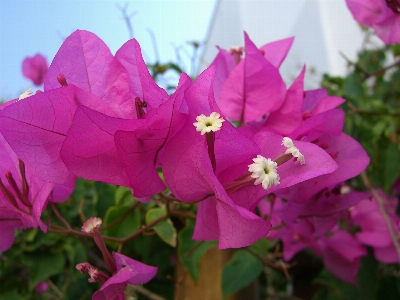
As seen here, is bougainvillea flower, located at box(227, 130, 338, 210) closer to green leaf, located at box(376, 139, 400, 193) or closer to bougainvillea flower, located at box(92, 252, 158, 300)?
bougainvillea flower, located at box(92, 252, 158, 300)

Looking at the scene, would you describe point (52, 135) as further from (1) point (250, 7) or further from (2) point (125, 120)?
(1) point (250, 7)

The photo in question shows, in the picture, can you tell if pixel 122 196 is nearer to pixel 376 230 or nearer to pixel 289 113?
pixel 289 113

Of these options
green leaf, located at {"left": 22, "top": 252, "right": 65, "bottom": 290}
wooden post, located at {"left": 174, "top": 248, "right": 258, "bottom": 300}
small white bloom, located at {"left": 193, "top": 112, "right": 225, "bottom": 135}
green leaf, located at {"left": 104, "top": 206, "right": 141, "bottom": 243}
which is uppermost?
small white bloom, located at {"left": 193, "top": 112, "right": 225, "bottom": 135}

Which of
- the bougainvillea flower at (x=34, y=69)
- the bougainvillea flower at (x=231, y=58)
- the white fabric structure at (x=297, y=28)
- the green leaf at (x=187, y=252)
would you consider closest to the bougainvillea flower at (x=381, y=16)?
the bougainvillea flower at (x=231, y=58)

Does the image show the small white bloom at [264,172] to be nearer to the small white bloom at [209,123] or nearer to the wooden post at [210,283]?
the small white bloom at [209,123]

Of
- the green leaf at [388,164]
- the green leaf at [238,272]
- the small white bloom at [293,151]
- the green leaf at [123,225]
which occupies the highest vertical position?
the small white bloom at [293,151]

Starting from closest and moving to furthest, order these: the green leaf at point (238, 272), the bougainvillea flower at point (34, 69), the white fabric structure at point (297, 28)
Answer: the green leaf at point (238, 272) → the bougainvillea flower at point (34, 69) → the white fabric structure at point (297, 28)

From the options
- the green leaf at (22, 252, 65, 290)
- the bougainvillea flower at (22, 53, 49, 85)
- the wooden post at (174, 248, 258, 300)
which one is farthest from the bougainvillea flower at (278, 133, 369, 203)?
the bougainvillea flower at (22, 53, 49, 85)
